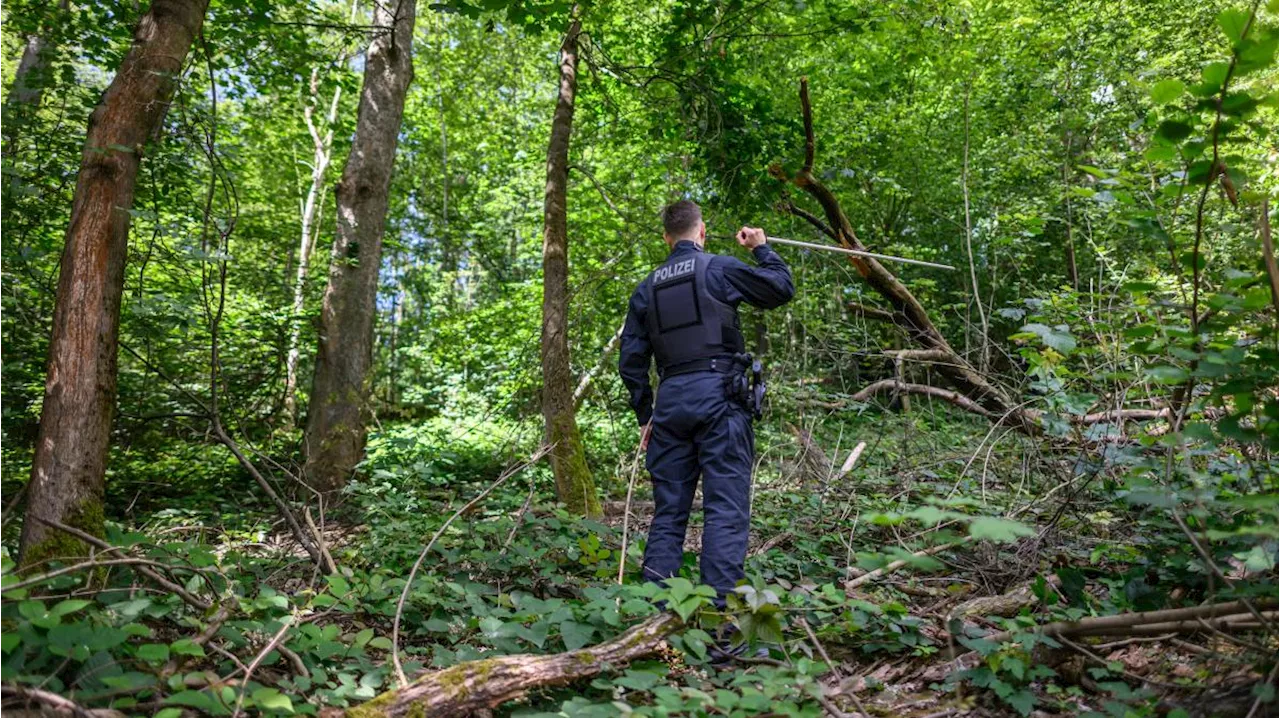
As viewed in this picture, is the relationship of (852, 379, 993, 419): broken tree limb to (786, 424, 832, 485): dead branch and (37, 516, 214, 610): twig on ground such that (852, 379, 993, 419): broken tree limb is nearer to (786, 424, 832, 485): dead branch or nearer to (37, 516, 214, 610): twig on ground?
(786, 424, 832, 485): dead branch

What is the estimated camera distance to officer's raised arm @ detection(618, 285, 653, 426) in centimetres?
390

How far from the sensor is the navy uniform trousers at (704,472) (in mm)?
3352

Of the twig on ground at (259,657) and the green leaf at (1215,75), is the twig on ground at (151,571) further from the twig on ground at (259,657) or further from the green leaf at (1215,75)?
the green leaf at (1215,75)

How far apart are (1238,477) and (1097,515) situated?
41.2 inches

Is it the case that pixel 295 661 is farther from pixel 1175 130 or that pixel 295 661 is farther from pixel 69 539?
pixel 1175 130

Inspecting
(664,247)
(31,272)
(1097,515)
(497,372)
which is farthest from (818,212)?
(31,272)

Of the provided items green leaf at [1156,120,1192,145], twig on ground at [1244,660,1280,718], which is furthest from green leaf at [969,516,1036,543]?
green leaf at [1156,120,1192,145]

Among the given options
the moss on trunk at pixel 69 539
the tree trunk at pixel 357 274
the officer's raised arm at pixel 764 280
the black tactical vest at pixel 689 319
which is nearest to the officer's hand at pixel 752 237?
the officer's raised arm at pixel 764 280

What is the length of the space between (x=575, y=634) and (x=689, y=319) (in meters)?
1.61

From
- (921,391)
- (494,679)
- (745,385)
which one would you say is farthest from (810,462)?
(494,679)

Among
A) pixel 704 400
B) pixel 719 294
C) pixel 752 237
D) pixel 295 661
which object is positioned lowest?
pixel 295 661

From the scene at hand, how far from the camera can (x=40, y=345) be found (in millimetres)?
6117

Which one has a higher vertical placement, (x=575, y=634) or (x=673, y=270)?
(x=673, y=270)

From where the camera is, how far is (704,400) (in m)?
3.50
